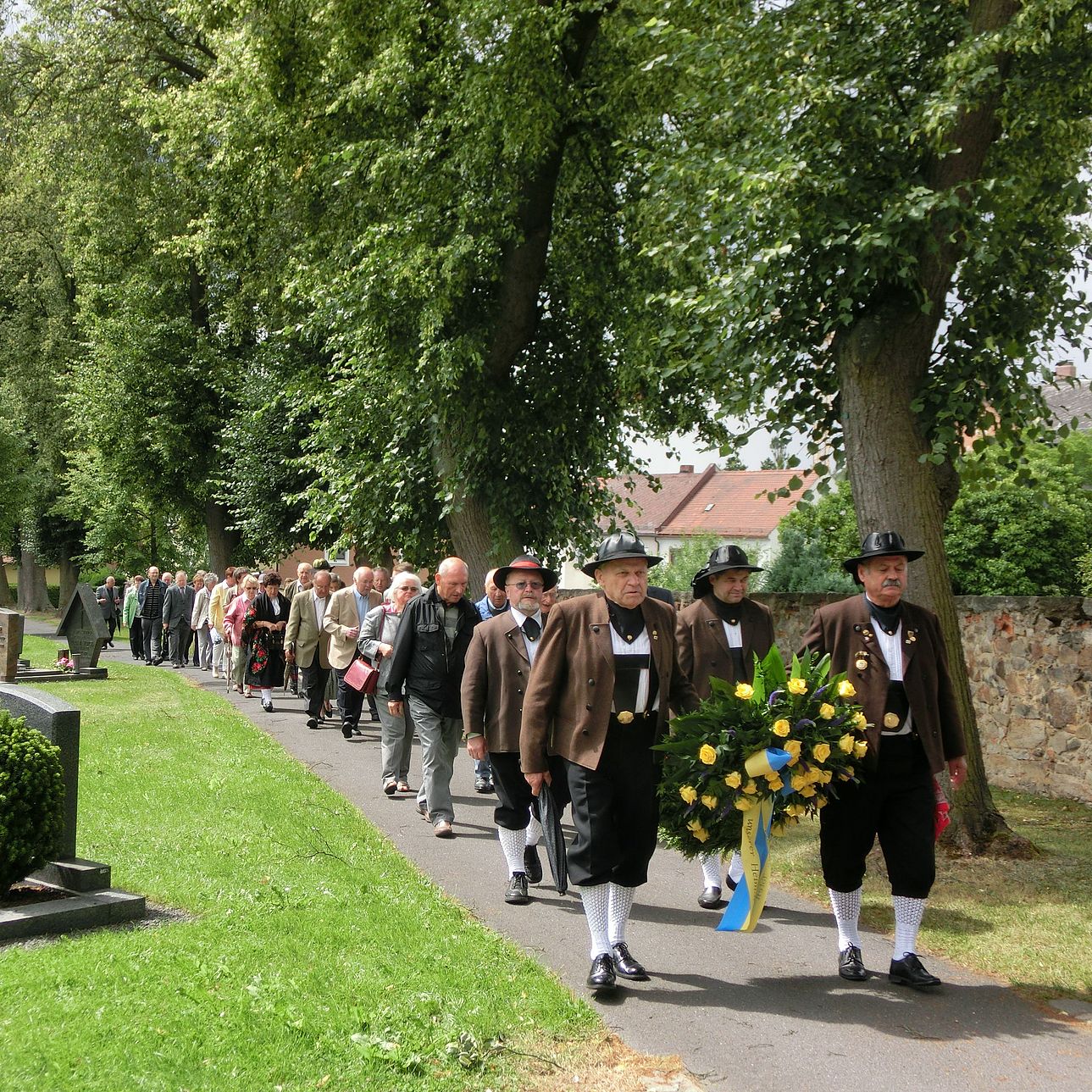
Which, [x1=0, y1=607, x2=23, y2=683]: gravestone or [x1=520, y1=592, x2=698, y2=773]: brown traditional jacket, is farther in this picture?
[x1=0, y1=607, x2=23, y2=683]: gravestone

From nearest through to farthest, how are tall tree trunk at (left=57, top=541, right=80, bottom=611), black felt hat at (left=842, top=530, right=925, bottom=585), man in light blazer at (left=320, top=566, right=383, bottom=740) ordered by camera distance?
black felt hat at (left=842, top=530, right=925, bottom=585)
man in light blazer at (left=320, top=566, right=383, bottom=740)
tall tree trunk at (left=57, top=541, right=80, bottom=611)

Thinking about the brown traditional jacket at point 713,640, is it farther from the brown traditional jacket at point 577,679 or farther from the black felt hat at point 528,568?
the brown traditional jacket at point 577,679

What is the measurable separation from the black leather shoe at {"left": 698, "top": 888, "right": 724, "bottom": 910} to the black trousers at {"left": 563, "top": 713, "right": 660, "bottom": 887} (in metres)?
1.74

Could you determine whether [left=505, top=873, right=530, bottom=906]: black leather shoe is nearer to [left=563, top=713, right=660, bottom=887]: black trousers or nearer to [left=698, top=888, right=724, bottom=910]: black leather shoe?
[left=698, top=888, right=724, bottom=910]: black leather shoe

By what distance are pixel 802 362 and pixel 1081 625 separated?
3.89 metres

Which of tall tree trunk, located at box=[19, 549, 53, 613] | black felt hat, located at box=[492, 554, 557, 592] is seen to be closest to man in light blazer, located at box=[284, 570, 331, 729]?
black felt hat, located at box=[492, 554, 557, 592]

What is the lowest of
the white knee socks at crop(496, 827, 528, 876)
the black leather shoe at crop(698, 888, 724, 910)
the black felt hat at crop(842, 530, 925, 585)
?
the black leather shoe at crop(698, 888, 724, 910)

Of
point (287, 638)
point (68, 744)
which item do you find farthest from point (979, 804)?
point (287, 638)

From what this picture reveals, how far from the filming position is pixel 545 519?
16.2 metres

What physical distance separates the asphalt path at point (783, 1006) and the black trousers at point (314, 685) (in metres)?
8.32

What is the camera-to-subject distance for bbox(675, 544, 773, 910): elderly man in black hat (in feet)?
25.9

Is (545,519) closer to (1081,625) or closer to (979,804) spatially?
(1081,625)

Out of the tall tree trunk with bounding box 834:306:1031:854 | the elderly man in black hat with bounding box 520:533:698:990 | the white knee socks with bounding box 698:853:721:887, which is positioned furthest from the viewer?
the tall tree trunk with bounding box 834:306:1031:854

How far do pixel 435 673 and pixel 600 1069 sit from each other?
5.14 m
